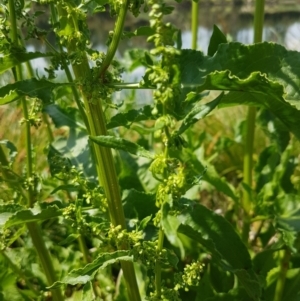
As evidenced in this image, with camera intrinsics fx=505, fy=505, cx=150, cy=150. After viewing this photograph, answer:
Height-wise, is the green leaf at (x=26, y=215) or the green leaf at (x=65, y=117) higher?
the green leaf at (x=65, y=117)

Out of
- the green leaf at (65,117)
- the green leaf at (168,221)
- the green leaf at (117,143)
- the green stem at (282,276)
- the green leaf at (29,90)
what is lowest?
the green stem at (282,276)

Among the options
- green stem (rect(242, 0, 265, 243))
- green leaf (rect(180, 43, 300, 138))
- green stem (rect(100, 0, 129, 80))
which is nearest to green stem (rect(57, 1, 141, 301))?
green stem (rect(100, 0, 129, 80))

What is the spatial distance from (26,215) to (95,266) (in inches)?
4.9

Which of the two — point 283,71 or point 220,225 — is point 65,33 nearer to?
point 283,71

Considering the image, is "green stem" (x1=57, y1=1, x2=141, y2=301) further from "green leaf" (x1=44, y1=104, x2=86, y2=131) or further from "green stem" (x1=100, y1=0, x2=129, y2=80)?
"green leaf" (x1=44, y1=104, x2=86, y2=131)

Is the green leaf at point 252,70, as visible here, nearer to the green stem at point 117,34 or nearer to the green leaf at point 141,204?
the green stem at point 117,34

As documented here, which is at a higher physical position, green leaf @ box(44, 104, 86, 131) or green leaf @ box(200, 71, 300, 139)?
green leaf @ box(44, 104, 86, 131)

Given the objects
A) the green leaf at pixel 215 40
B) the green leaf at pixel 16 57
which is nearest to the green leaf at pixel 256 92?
the green leaf at pixel 215 40

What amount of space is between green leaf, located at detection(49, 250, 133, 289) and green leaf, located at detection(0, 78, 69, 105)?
24cm

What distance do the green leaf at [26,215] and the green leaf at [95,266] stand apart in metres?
0.10

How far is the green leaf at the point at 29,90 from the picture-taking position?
690mm

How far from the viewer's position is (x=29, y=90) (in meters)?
0.71

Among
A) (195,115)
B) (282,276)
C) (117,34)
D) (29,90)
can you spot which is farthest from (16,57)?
(282,276)

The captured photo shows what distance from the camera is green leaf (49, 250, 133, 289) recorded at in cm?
67
